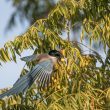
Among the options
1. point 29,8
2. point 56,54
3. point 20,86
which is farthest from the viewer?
point 29,8

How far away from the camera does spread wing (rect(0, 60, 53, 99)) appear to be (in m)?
4.35

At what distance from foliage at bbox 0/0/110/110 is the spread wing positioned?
0.27 ft

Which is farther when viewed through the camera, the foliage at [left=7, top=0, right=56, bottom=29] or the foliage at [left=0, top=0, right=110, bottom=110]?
the foliage at [left=7, top=0, right=56, bottom=29]

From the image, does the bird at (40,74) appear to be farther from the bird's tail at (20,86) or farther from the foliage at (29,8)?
the foliage at (29,8)

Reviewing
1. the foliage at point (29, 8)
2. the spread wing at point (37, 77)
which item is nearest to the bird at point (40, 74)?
the spread wing at point (37, 77)

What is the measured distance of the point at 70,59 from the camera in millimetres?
4543

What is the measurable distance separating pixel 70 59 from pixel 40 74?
0.28 metres

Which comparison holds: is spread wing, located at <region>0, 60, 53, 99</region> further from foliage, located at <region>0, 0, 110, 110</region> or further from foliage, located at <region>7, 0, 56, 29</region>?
foliage, located at <region>7, 0, 56, 29</region>

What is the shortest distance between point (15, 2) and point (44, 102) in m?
8.31

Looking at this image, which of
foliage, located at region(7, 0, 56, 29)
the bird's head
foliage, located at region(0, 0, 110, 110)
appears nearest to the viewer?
foliage, located at region(0, 0, 110, 110)

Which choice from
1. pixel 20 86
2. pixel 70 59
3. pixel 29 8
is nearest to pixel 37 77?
pixel 20 86

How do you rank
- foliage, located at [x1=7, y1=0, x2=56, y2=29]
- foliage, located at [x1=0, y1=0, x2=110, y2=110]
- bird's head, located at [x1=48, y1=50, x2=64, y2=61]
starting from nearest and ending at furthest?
foliage, located at [x1=0, y1=0, x2=110, y2=110]
bird's head, located at [x1=48, y1=50, x2=64, y2=61]
foliage, located at [x1=7, y1=0, x2=56, y2=29]

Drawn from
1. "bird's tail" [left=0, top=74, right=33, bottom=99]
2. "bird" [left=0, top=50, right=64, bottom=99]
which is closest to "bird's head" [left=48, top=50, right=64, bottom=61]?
"bird" [left=0, top=50, right=64, bottom=99]

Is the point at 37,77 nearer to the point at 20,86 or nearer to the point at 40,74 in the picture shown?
the point at 40,74
